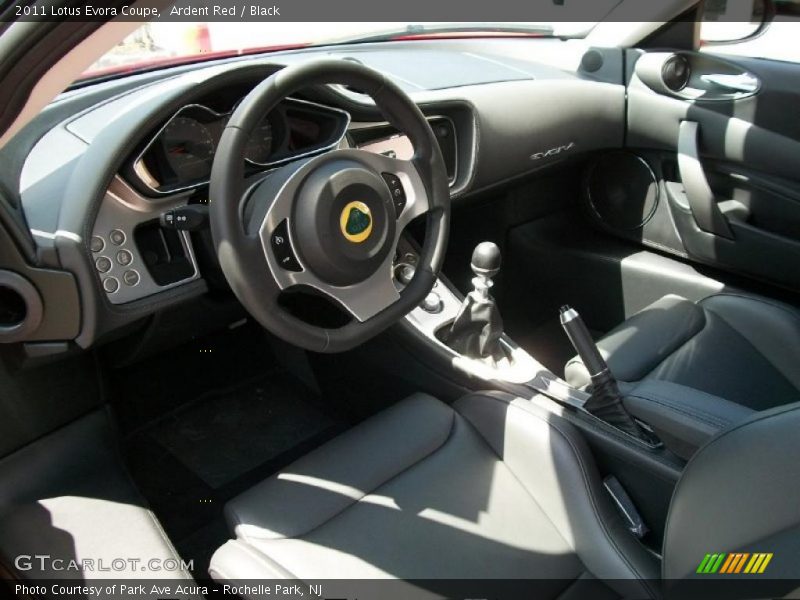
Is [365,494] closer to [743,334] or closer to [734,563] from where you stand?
[734,563]

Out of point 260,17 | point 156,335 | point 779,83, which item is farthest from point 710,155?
point 156,335

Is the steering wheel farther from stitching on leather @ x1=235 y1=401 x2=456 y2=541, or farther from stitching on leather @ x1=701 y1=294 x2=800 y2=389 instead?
stitching on leather @ x1=701 y1=294 x2=800 y2=389

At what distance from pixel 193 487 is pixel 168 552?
63 centimetres

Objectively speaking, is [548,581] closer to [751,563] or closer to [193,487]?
[751,563]

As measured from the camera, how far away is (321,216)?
4.23 feet

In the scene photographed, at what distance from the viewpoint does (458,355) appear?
5.87 ft

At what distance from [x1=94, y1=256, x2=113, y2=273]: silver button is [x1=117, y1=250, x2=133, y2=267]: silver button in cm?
2

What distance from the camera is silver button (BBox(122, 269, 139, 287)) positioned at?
4.50 ft

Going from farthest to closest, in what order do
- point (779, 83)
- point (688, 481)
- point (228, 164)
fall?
point (779, 83), point (228, 164), point (688, 481)

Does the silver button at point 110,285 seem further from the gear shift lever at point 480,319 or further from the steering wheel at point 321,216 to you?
the gear shift lever at point 480,319

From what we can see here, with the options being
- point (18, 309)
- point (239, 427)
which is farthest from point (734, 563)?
point (239, 427)

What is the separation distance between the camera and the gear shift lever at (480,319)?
1825 mm

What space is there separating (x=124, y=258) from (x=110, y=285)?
57 millimetres

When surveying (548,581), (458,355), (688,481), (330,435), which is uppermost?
(688,481)
